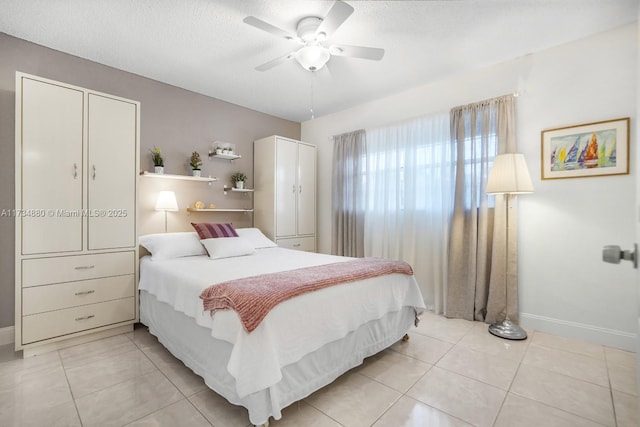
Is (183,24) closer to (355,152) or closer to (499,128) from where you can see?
(355,152)

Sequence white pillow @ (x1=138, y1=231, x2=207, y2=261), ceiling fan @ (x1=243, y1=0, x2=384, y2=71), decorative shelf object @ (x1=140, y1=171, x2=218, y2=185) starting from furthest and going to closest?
1. decorative shelf object @ (x1=140, y1=171, x2=218, y2=185)
2. white pillow @ (x1=138, y1=231, x2=207, y2=261)
3. ceiling fan @ (x1=243, y1=0, x2=384, y2=71)

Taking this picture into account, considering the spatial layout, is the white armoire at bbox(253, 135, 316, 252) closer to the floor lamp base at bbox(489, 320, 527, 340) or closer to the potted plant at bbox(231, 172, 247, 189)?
the potted plant at bbox(231, 172, 247, 189)

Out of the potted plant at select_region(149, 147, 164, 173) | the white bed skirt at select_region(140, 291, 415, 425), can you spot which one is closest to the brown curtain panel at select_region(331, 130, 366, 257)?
the white bed skirt at select_region(140, 291, 415, 425)

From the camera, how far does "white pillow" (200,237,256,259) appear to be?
297cm

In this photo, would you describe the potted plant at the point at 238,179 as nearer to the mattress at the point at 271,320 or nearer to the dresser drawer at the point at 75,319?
the mattress at the point at 271,320

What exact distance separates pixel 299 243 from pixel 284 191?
81 cm

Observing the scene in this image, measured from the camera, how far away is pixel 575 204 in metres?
2.68

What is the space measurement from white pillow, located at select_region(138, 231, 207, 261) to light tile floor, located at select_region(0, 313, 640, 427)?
81 centimetres

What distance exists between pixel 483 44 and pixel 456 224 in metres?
1.74

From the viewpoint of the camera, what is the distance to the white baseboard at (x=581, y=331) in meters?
2.44

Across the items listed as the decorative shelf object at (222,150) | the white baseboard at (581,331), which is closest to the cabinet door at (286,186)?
the decorative shelf object at (222,150)

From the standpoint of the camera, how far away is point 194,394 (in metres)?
1.86

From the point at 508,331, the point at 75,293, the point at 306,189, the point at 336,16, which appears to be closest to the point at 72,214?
the point at 75,293

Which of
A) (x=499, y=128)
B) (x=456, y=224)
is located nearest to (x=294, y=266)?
(x=456, y=224)
